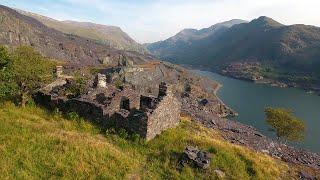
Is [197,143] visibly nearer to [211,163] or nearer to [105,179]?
[211,163]

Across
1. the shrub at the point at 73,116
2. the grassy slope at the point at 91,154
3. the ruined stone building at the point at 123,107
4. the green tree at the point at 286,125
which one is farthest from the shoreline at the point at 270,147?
the shrub at the point at 73,116

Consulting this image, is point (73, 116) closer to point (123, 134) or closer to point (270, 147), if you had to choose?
point (123, 134)

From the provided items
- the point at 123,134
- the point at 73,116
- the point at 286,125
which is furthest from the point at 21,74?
the point at 286,125

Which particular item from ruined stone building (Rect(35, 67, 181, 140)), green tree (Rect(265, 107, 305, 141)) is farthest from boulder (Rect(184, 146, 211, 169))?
green tree (Rect(265, 107, 305, 141))

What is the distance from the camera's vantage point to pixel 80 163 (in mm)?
28391

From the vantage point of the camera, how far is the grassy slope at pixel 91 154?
90.5ft

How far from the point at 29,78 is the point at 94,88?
7.32 metres

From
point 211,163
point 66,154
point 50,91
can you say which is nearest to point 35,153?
point 66,154

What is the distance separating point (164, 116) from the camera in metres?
38.6

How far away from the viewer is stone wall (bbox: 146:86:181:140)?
118 ft

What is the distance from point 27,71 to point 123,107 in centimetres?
1109

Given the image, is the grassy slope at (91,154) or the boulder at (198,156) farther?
the boulder at (198,156)

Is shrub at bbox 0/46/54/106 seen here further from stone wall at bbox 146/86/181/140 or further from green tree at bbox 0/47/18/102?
stone wall at bbox 146/86/181/140

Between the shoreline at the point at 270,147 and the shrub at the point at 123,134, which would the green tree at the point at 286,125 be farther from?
the shrub at the point at 123,134
